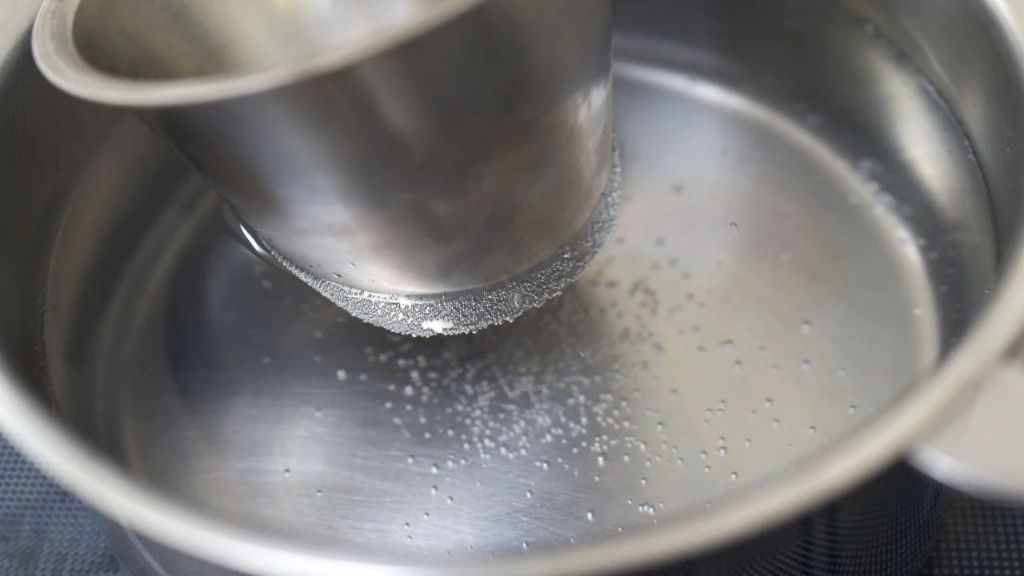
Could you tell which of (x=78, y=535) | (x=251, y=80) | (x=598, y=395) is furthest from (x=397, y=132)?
(x=78, y=535)

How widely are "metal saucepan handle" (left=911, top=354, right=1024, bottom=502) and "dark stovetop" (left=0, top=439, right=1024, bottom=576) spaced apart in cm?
21

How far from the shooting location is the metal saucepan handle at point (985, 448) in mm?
327

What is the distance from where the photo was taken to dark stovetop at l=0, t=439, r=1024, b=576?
55cm

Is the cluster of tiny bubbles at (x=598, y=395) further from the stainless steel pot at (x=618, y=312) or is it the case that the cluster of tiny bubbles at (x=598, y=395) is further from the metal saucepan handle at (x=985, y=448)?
the metal saucepan handle at (x=985, y=448)

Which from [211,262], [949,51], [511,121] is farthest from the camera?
[211,262]

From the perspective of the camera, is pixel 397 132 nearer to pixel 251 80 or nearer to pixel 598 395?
pixel 251 80

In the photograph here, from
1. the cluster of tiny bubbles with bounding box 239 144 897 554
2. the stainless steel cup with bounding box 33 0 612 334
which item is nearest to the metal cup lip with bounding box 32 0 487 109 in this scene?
the stainless steel cup with bounding box 33 0 612 334

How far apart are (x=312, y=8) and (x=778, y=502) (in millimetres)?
445

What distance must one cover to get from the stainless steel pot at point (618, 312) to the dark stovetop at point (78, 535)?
0.20 ft

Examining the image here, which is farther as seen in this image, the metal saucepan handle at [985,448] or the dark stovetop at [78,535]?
the dark stovetop at [78,535]

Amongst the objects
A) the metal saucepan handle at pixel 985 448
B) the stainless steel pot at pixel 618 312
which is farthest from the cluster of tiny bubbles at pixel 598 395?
the metal saucepan handle at pixel 985 448

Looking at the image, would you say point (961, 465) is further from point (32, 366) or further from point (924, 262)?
point (32, 366)

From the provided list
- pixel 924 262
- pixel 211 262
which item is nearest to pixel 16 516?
pixel 211 262

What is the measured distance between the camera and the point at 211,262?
27.5 inches
